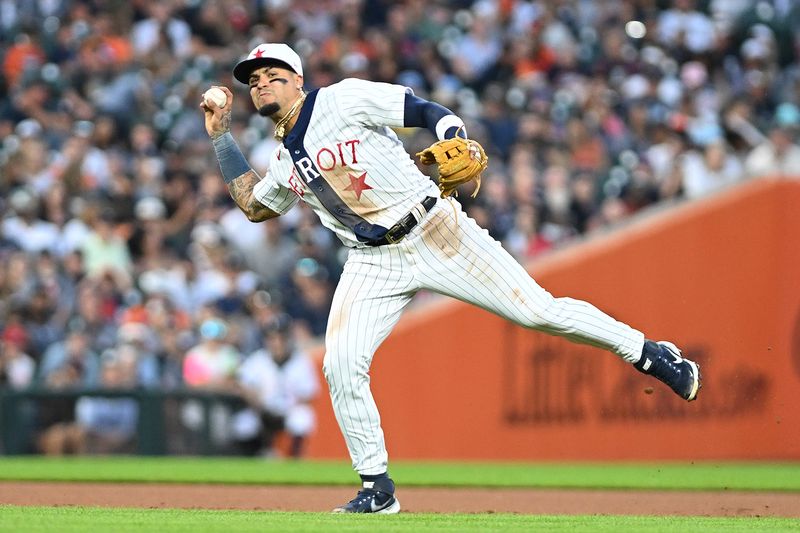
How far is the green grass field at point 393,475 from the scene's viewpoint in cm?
564

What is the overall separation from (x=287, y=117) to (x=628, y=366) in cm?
602

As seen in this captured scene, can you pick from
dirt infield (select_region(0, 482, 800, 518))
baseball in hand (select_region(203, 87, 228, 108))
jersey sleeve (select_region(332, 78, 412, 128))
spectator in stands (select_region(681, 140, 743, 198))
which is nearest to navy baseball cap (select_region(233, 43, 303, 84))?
jersey sleeve (select_region(332, 78, 412, 128))

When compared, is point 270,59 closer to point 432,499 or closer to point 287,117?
point 287,117

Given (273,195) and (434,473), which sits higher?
(273,195)

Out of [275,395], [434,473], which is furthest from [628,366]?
[275,395]

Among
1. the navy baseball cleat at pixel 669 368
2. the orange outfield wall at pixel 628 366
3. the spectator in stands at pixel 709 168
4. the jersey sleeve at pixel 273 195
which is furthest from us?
the spectator in stands at pixel 709 168

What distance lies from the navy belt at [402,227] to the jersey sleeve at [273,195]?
56cm

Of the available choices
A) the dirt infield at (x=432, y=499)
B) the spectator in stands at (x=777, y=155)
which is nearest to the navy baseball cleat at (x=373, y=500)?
the dirt infield at (x=432, y=499)

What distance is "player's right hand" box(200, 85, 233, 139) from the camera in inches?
275

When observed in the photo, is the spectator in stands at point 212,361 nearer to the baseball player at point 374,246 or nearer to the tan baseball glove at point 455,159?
the baseball player at point 374,246

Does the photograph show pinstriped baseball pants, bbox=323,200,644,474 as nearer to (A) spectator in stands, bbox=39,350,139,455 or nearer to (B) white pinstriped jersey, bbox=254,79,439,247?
(B) white pinstriped jersey, bbox=254,79,439,247

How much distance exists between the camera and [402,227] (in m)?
6.47

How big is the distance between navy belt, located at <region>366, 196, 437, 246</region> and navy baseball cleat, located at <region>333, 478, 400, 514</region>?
3.47 ft

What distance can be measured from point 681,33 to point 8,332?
8031 mm
